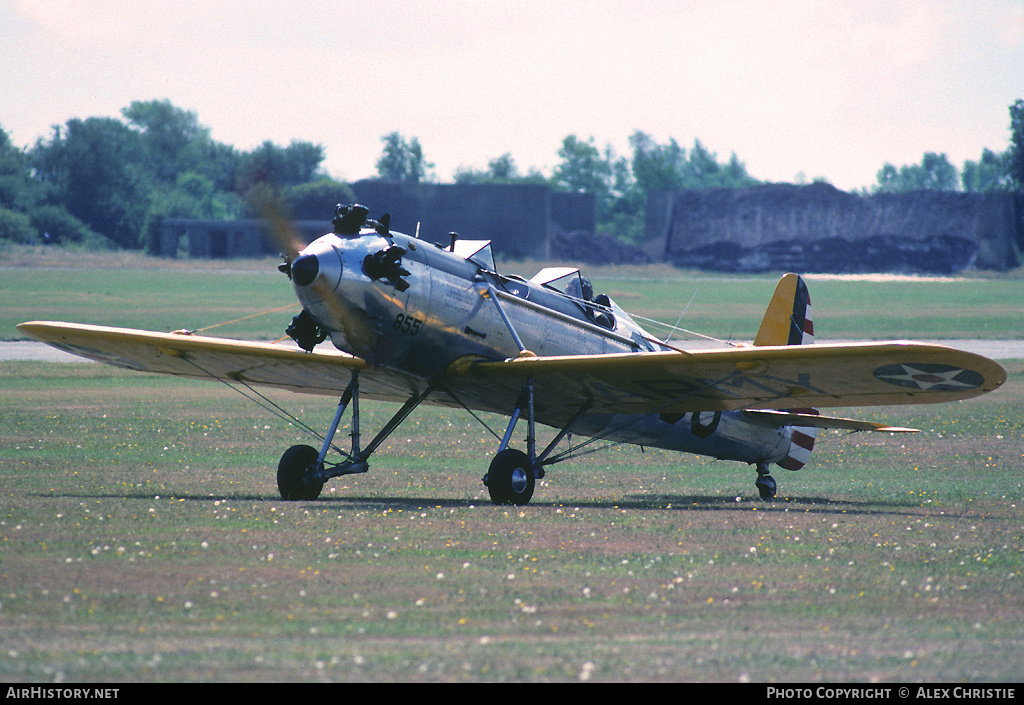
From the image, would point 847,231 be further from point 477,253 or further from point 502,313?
point 502,313

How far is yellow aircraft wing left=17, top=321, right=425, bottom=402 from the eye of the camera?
13844mm

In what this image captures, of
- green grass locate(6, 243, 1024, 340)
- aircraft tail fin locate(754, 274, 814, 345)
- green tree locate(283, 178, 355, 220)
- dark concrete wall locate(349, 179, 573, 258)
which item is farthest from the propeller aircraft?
dark concrete wall locate(349, 179, 573, 258)

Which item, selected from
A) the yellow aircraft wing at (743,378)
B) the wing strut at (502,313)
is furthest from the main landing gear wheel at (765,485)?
the wing strut at (502,313)

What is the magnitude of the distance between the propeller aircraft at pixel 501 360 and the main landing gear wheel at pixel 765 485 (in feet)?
0.09

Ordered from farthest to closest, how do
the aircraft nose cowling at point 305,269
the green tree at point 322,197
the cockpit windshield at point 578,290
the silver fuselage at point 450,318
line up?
the green tree at point 322,197 < the cockpit windshield at point 578,290 < the silver fuselage at point 450,318 < the aircraft nose cowling at point 305,269

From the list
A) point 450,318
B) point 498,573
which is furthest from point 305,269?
point 498,573

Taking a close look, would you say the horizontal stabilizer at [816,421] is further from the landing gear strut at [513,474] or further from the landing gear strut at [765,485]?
the landing gear strut at [513,474]

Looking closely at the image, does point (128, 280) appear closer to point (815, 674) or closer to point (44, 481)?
point (44, 481)

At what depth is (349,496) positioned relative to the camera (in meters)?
13.6

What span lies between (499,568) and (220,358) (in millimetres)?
6218

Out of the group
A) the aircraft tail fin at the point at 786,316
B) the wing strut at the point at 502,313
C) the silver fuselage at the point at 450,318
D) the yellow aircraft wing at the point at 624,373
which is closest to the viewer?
the yellow aircraft wing at the point at 624,373

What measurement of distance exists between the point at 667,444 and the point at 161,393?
592 inches

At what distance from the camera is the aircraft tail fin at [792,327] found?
54.3 ft

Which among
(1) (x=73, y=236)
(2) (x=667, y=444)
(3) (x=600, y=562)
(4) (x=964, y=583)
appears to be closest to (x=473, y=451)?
(2) (x=667, y=444)
